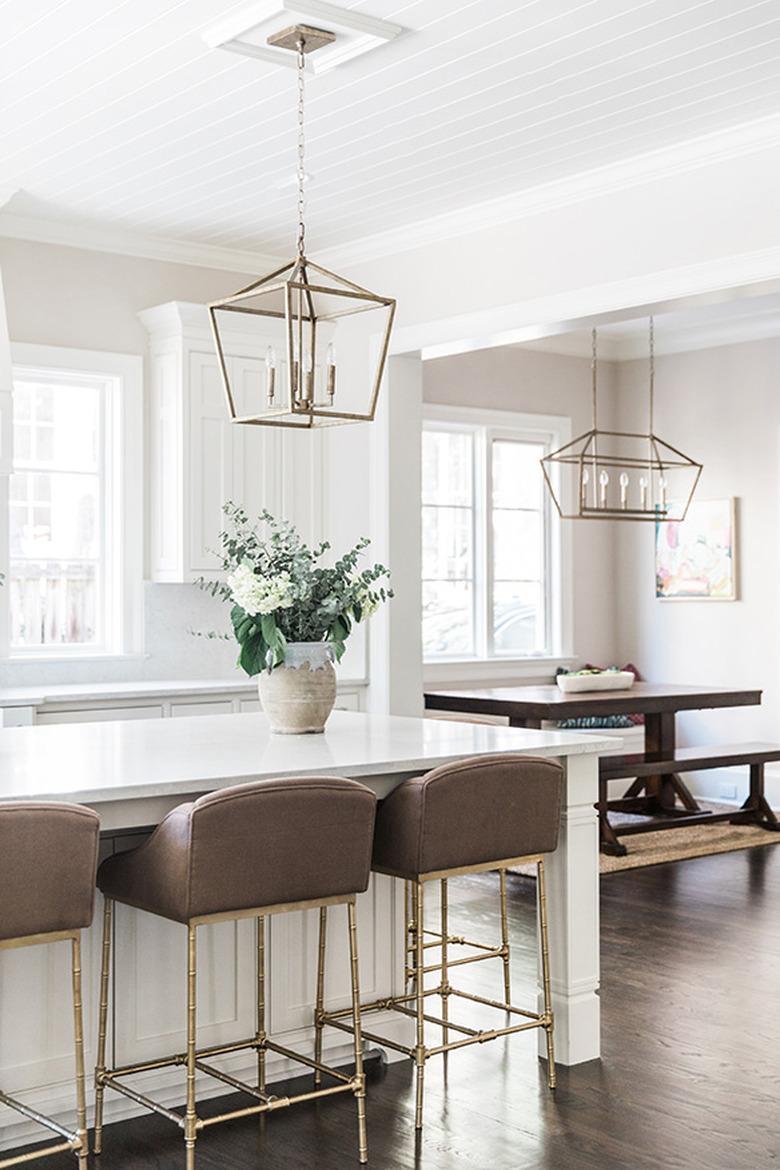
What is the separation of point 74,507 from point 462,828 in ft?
11.7

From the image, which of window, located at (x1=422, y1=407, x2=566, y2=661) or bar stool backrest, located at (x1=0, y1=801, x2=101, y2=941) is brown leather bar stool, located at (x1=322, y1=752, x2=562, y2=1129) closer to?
bar stool backrest, located at (x1=0, y1=801, x2=101, y2=941)

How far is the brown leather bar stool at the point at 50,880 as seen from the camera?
283cm

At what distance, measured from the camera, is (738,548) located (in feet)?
29.1

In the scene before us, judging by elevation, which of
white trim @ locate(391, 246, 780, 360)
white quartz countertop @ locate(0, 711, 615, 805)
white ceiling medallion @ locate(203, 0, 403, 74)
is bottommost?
white quartz countertop @ locate(0, 711, 615, 805)

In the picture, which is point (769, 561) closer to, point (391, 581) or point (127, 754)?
point (391, 581)

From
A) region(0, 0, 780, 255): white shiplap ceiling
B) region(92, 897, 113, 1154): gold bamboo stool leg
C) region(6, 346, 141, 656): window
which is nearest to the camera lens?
region(92, 897, 113, 1154): gold bamboo stool leg

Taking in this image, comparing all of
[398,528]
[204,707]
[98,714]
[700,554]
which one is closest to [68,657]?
[98,714]

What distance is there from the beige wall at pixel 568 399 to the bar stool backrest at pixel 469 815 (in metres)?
5.10

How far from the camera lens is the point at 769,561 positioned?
8719 millimetres

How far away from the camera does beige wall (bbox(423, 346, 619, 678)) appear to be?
871 cm

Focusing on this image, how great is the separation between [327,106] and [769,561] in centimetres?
494

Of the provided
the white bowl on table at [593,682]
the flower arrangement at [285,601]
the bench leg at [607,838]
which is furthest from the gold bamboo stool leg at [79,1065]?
the white bowl on table at [593,682]

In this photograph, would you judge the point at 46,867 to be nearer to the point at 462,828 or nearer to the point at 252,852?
the point at 252,852

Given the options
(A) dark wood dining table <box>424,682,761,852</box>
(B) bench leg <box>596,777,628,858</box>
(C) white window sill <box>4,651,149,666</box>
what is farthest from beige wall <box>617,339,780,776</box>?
(C) white window sill <box>4,651,149,666</box>
